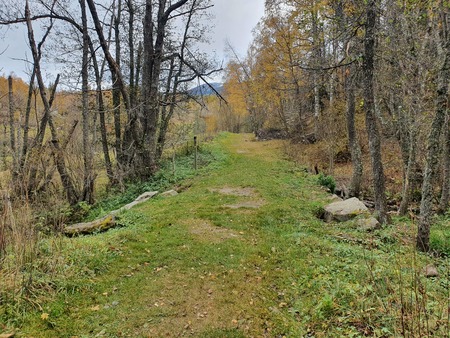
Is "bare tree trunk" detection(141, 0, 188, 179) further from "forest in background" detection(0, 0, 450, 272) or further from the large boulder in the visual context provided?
the large boulder

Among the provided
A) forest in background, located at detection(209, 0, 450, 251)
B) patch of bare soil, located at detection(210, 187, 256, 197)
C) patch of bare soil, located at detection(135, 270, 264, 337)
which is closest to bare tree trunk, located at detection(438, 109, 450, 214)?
forest in background, located at detection(209, 0, 450, 251)

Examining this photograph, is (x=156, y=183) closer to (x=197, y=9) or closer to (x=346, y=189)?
(x=346, y=189)

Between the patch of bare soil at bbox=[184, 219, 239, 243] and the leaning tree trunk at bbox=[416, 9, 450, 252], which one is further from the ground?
the leaning tree trunk at bbox=[416, 9, 450, 252]

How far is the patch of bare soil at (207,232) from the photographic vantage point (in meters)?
5.62

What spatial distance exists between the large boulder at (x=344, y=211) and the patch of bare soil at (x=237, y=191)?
2537mm


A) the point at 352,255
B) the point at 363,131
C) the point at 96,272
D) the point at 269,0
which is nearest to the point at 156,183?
the point at 96,272

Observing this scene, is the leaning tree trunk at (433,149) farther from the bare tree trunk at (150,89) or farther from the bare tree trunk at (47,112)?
the bare tree trunk at (47,112)

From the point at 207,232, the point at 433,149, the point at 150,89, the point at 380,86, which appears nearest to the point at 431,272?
the point at 433,149

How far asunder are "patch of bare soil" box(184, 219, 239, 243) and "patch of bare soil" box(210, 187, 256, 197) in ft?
8.48

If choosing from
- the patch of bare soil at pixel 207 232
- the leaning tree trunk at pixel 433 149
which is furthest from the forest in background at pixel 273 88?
the patch of bare soil at pixel 207 232

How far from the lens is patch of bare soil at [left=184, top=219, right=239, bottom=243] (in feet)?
18.4

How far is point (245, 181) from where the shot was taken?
10586 millimetres

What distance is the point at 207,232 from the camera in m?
5.93

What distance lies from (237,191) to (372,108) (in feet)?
15.6
